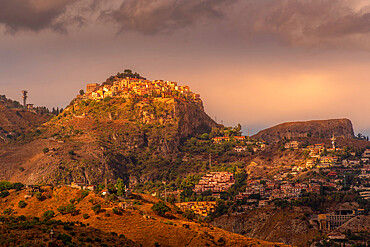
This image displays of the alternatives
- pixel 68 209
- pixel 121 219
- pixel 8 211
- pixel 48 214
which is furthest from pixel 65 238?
pixel 8 211

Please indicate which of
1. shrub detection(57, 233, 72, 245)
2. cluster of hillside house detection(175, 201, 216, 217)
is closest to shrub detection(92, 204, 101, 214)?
shrub detection(57, 233, 72, 245)

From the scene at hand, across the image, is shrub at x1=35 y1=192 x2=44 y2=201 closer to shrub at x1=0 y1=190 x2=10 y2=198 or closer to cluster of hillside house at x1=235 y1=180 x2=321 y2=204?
shrub at x1=0 y1=190 x2=10 y2=198

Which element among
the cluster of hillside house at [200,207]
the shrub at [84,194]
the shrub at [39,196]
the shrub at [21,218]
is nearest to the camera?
the shrub at [21,218]

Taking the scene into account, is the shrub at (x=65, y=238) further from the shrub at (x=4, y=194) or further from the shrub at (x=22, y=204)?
the shrub at (x=4, y=194)

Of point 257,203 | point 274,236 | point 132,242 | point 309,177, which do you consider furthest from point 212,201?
point 132,242

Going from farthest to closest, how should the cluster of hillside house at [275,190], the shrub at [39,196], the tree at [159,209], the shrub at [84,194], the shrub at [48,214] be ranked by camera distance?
the cluster of hillside house at [275,190] → the tree at [159,209] → the shrub at [39,196] → the shrub at [84,194] → the shrub at [48,214]

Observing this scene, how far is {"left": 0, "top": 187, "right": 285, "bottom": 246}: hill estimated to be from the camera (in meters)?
103

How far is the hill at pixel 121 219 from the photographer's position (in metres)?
103

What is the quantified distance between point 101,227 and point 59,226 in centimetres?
841

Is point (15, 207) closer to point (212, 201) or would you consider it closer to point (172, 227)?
point (172, 227)

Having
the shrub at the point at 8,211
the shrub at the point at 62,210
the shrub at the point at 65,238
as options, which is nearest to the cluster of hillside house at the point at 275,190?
the shrub at the point at 62,210

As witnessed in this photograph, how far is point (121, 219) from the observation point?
356ft

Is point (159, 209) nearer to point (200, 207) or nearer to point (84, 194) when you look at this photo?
point (84, 194)

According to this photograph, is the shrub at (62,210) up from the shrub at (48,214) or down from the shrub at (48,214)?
up
